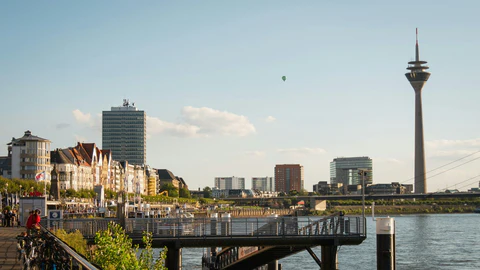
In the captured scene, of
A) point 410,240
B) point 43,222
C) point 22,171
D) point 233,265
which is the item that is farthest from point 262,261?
point 22,171

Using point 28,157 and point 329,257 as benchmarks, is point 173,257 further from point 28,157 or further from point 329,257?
point 28,157

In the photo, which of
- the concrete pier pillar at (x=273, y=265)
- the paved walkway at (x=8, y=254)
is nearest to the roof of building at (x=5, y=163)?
the concrete pier pillar at (x=273, y=265)

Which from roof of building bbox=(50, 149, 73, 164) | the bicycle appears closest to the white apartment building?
roof of building bbox=(50, 149, 73, 164)

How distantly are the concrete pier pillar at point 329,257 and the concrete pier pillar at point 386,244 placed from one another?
6.99 metres

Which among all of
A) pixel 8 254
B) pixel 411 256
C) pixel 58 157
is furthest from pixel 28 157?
pixel 8 254

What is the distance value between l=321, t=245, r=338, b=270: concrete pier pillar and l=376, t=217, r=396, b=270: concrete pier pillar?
275 inches

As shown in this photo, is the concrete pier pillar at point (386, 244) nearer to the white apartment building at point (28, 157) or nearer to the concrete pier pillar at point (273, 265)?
the concrete pier pillar at point (273, 265)

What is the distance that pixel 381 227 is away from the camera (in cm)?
3319

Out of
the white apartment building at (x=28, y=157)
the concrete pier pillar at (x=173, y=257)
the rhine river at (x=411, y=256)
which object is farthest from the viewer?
the white apartment building at (x=28, y=157)

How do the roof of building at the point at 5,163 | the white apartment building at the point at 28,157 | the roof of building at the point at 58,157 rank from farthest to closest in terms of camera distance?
the roof of building at the point at 58,157 < the roof of building at the point at 5,163 < the white apartment building at the point at 28,157

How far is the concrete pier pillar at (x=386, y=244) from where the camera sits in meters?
33.0

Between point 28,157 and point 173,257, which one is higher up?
point 28,157

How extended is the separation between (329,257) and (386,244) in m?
7.79

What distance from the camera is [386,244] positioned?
3316 cm
